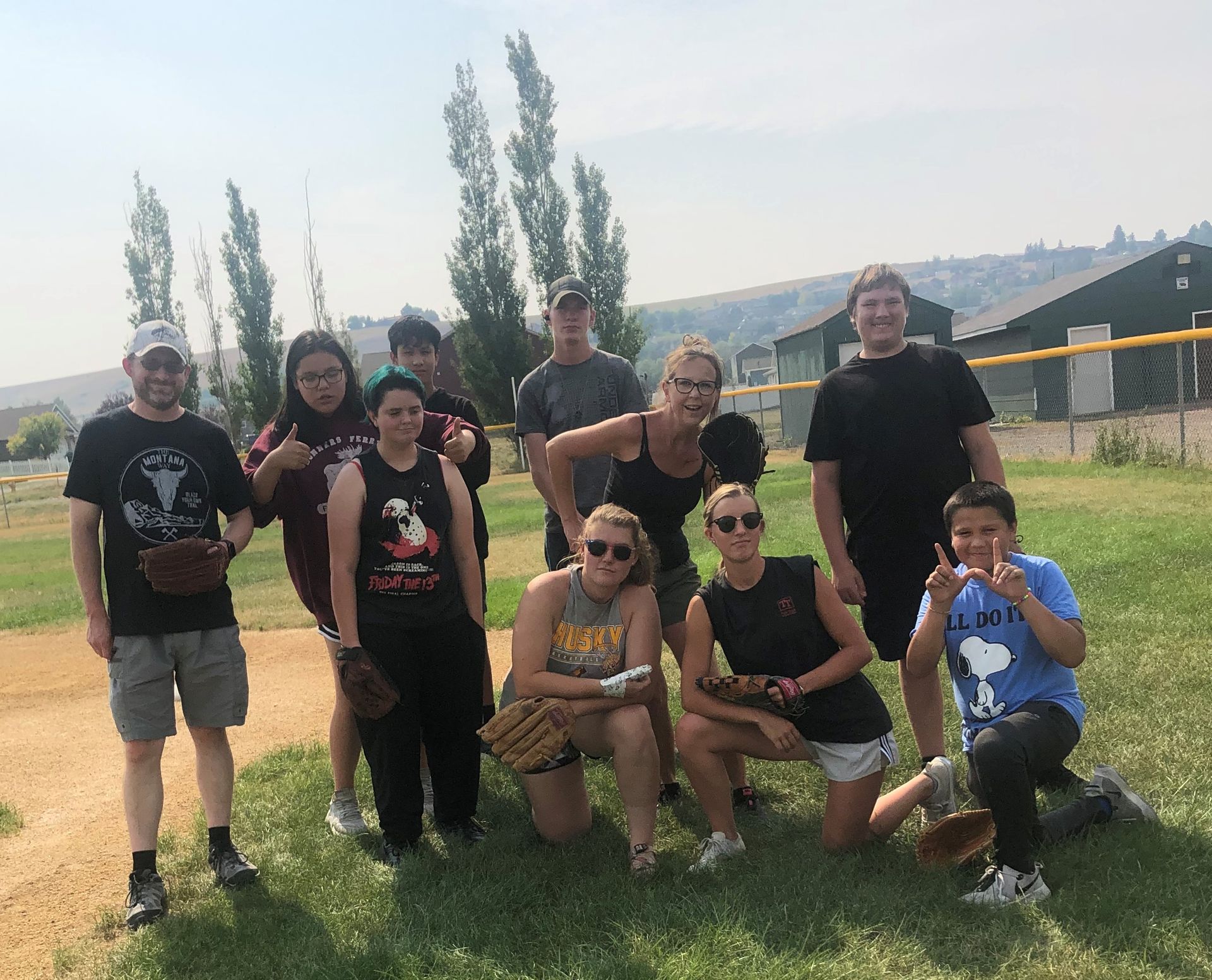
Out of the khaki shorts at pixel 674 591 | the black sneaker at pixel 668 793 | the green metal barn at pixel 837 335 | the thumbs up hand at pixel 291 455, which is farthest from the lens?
the green metal barn at pixel 837 335

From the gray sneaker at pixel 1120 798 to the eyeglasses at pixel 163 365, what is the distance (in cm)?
366

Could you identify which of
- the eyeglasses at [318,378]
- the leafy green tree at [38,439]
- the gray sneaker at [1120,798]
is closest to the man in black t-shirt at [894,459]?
the gray sneaker at [1120,798]

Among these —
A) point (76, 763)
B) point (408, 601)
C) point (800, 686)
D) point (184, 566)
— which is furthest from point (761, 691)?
point (76, 763)

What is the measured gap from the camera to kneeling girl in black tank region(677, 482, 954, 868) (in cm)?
325

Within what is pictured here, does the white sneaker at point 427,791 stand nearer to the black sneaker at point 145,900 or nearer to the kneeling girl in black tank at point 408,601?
the kneeling girl in black tank at point 408,601

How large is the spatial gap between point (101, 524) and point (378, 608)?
109cm

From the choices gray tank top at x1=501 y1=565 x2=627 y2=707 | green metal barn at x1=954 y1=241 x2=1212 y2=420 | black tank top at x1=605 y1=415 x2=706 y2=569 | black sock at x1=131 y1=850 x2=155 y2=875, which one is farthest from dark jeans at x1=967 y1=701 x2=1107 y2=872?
green metal barn at x1=954 y1=241 x2=1212 y2=420

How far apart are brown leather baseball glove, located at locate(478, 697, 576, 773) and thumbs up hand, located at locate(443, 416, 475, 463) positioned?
112cm

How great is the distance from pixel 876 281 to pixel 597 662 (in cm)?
177

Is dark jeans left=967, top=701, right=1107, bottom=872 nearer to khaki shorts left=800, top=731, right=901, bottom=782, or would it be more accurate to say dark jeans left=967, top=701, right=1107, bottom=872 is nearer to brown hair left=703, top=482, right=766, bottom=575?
khaki shorts left=800, top=731, right=901, bottom=782

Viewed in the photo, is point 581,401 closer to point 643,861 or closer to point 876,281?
point 876,281

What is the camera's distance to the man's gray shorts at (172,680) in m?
3.41

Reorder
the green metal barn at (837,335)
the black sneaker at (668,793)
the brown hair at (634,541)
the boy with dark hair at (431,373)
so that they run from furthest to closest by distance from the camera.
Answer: the green metal barn at (837,335)
the boy with dark hair at (431,373)
the black sneaker at (668,793)
the brown hair at (634,541)

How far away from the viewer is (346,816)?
3.96 metres
